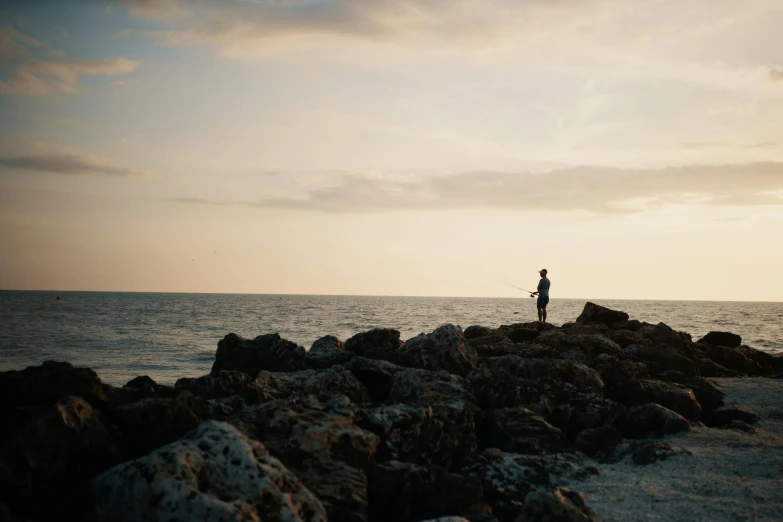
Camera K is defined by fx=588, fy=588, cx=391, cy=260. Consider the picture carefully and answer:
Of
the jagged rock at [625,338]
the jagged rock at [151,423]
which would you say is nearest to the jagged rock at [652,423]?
the jagged rock at [151,423]

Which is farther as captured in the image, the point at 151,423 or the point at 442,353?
the point at 442,353

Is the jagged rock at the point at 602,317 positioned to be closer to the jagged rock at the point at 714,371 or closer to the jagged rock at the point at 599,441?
the jagged rock at the point at 714,371

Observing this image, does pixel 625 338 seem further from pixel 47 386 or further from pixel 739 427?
pixel 47 386

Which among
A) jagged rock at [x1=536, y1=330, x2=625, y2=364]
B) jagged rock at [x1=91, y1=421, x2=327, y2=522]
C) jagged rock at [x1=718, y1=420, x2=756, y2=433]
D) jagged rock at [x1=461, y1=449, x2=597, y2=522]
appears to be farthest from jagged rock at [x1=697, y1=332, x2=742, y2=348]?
jagged rock at [x1=91, y1=421, x2=327, y2=522]

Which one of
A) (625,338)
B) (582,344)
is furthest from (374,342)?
(625,338)

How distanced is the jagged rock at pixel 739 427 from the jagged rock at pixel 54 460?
25.1 feet

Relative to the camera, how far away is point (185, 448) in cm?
397

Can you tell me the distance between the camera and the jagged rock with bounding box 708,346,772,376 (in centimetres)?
1420

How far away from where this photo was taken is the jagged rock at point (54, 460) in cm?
412

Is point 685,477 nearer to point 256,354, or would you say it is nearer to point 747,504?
point 747,504

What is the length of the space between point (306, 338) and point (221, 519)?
2776cm

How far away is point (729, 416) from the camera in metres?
8.45

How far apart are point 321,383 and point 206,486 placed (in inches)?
132

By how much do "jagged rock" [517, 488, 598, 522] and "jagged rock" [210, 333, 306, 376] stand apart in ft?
17.8
